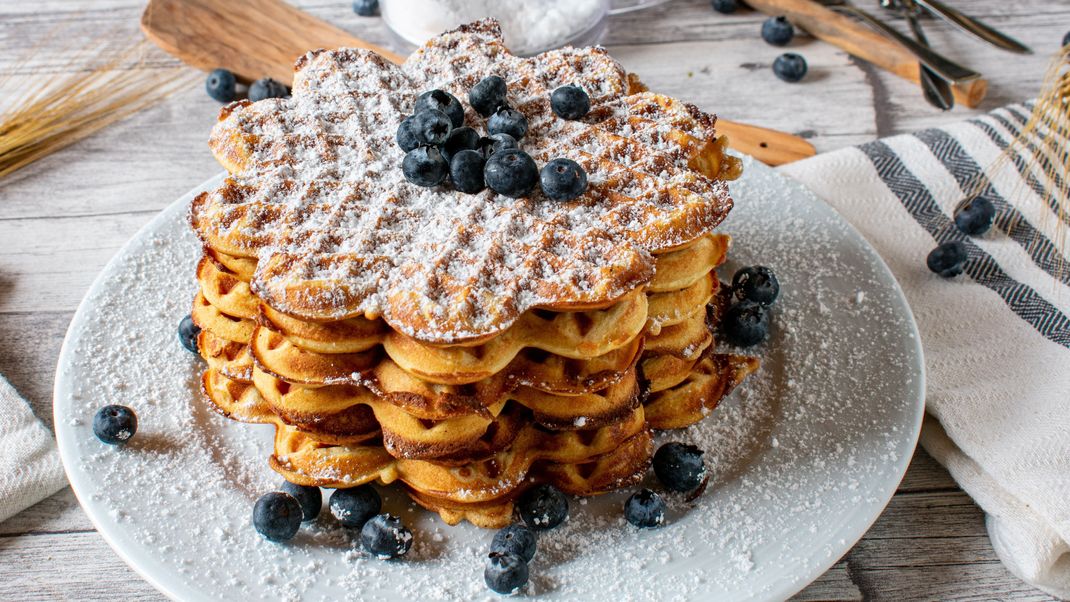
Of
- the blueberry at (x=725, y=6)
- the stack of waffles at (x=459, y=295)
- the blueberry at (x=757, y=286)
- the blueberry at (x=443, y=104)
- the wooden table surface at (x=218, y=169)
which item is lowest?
the wooden table surface at (x=218, y=169)

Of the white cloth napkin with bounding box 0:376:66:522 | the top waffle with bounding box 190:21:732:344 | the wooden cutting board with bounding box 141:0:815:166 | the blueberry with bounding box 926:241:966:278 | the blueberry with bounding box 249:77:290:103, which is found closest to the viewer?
the top waffle with bounding box 190:21:732:344

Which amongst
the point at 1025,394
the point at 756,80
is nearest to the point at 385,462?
the point at 1025,394

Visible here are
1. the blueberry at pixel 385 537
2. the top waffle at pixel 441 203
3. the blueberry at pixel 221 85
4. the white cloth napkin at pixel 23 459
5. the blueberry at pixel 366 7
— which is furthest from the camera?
the blueberry at pixel 366 7

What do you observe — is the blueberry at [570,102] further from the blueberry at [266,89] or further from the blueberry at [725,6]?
the blueberry at [725,6]

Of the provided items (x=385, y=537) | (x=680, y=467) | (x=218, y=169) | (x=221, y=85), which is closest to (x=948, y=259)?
(x=680, y=467)

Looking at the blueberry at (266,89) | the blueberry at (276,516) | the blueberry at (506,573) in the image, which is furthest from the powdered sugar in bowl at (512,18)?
the blueberry at (506,573)

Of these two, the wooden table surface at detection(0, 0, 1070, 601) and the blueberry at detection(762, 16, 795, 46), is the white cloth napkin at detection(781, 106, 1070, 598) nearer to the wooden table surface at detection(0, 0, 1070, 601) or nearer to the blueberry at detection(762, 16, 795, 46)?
the wooden table surface at detection(0, 0, 1070, 601)

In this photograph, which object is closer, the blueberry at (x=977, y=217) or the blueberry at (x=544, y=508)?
the blueberry at (x=544, y=508)

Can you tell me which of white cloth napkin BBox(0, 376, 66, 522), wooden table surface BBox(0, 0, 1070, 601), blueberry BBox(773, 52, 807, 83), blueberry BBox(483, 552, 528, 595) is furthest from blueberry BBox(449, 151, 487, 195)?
blueberry BBox(773, 52, 807, 83)
